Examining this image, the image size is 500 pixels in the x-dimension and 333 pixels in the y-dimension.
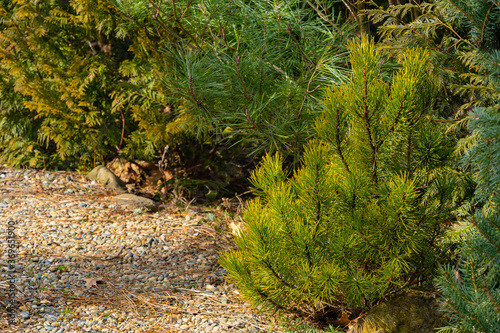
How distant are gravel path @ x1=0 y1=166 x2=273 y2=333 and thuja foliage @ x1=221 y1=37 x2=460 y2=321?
527 millimetres

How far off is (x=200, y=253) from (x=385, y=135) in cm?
167

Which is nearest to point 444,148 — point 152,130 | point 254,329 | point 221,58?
point 254,329

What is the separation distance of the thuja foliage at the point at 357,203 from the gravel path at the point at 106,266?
1.73 feet

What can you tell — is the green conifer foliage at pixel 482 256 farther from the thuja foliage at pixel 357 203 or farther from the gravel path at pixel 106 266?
the gravel path at pixel 106 266

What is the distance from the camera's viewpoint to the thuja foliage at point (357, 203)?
161 cm

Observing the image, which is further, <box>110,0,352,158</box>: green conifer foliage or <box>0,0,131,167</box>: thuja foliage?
<box>0,0,131,167</box>: thuja foliage

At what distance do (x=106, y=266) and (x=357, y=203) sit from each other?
1700 millimetres

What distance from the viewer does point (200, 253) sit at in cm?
295

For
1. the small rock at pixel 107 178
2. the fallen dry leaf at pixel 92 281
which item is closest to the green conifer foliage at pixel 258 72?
the fallen dry leaf at pixel 92 281

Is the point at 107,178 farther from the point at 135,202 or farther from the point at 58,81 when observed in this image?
the point at 58,81

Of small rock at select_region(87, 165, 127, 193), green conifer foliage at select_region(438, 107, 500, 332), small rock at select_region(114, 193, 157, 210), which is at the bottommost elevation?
small rock at select_region(114, 193, 157, 210)

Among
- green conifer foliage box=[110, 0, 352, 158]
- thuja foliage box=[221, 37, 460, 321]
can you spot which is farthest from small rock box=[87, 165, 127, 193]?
thuja foliage box=[221, 37, 460, 321]

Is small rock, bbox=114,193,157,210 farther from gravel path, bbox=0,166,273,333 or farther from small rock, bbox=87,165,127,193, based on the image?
small rock, bbox=87,165,127,193

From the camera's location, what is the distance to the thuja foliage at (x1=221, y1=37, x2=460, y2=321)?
1612 mm
